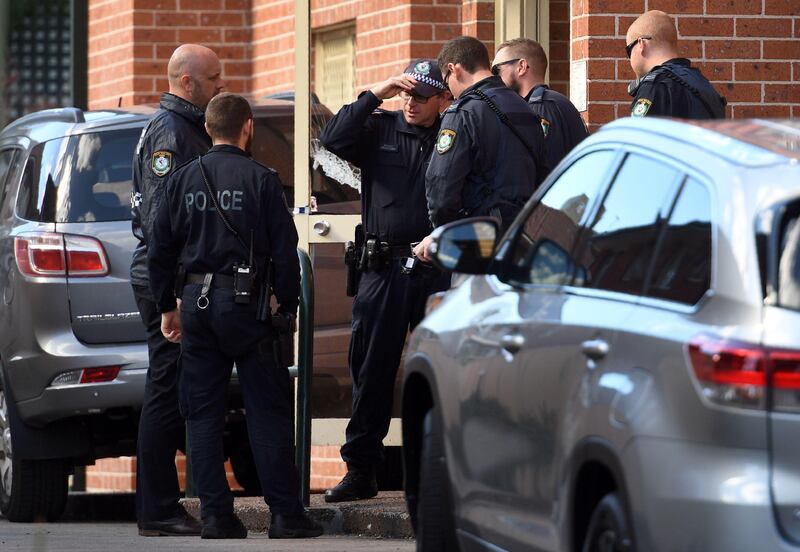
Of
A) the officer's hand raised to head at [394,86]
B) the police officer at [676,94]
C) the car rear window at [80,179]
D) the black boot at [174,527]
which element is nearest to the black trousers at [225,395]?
the black boot at [174,527]

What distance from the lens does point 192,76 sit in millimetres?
8836

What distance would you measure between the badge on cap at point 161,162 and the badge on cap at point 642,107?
1961 millimetres

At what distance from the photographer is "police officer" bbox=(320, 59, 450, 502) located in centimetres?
872

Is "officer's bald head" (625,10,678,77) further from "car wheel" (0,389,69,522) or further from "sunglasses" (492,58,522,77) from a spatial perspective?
"car wheel" (0,389,69,522)

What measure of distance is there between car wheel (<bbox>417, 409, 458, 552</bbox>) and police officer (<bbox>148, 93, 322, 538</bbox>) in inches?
73.1

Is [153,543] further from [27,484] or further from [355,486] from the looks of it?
[27,484]

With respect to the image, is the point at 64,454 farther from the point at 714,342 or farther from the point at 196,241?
the point at 714,342

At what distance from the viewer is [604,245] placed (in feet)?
16.8

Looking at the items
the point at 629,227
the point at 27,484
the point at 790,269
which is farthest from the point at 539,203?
the point at 27,484

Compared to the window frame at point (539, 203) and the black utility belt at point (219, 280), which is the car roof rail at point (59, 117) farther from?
the window frame at point (539, 203)

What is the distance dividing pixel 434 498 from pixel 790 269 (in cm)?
227

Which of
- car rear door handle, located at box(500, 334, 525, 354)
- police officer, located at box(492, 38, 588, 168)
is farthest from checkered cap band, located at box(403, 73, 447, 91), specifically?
car rear door handle, located at box(500, 334, 525, 354)

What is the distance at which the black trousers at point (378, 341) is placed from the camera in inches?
344

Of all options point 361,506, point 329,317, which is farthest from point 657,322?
point 329,317
